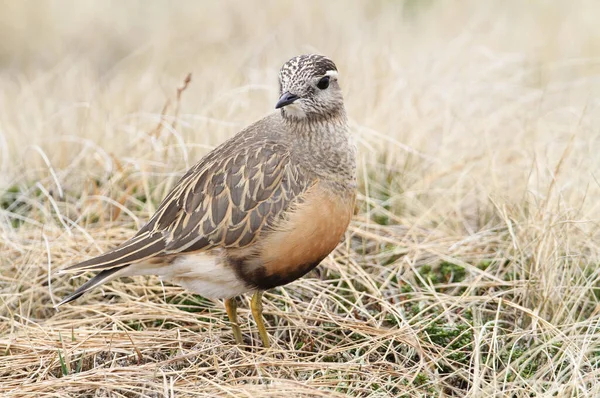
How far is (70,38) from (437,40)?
5428 millimetres

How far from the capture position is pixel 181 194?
193 inches

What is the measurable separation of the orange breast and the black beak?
50 centimetres

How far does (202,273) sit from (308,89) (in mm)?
1202

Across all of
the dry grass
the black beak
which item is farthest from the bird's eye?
the dry grass

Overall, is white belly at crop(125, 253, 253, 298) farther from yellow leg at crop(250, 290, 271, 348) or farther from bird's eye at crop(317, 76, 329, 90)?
bird's eye at crop(317, 76, 329, 90)

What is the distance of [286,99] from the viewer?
15.1 feet

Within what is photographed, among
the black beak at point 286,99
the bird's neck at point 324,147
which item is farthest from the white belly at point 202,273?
the black beak at point 286,99

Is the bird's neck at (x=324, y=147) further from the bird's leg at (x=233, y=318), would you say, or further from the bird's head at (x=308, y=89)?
the bird's leg at (x=233, y=318)

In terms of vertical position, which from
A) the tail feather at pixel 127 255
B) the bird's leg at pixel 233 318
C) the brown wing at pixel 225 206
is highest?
the brown wing at pixel 225 206

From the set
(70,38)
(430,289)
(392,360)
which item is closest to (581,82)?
(430,289)

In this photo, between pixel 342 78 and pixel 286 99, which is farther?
pixel 342 78

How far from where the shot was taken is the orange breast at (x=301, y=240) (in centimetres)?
454

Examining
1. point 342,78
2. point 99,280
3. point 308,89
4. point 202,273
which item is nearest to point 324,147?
point 308,89

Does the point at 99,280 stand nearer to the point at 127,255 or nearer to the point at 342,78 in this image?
the point at 127,255
